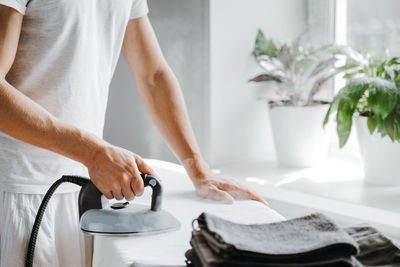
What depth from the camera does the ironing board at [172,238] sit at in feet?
2.82

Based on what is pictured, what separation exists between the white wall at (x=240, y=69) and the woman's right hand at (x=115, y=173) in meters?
1.37

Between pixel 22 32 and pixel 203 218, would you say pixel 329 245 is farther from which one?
pixel 22 32

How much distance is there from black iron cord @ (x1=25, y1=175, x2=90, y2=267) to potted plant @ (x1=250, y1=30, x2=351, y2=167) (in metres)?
1.32

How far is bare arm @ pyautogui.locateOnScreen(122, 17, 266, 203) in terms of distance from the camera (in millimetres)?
1346

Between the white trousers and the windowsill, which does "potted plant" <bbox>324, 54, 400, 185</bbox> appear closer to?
the windowsill

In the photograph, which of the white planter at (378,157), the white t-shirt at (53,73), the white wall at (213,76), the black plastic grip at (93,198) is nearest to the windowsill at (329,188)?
the white planter at (378,157)

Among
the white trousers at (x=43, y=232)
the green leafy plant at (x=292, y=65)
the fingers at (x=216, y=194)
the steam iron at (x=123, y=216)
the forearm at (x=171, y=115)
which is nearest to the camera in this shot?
the steam iron at (x=123, y=216)

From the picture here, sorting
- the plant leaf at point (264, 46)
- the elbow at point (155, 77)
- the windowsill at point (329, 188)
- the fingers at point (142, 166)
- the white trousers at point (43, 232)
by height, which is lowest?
the windowsill at point (329, 188)

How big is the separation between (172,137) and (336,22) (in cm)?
134

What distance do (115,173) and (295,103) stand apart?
4.70 feet

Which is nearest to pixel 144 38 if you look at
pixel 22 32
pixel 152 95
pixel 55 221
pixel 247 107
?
pixel 152 95

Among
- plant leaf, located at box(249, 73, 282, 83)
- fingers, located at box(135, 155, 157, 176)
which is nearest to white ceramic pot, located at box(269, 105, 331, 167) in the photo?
plant leaf, located at box(249, 73, 282, 83)

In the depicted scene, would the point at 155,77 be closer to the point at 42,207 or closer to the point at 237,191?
the point at 237,191

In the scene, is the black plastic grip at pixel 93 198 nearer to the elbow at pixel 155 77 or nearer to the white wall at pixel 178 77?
the elbow at pixel 155 77
